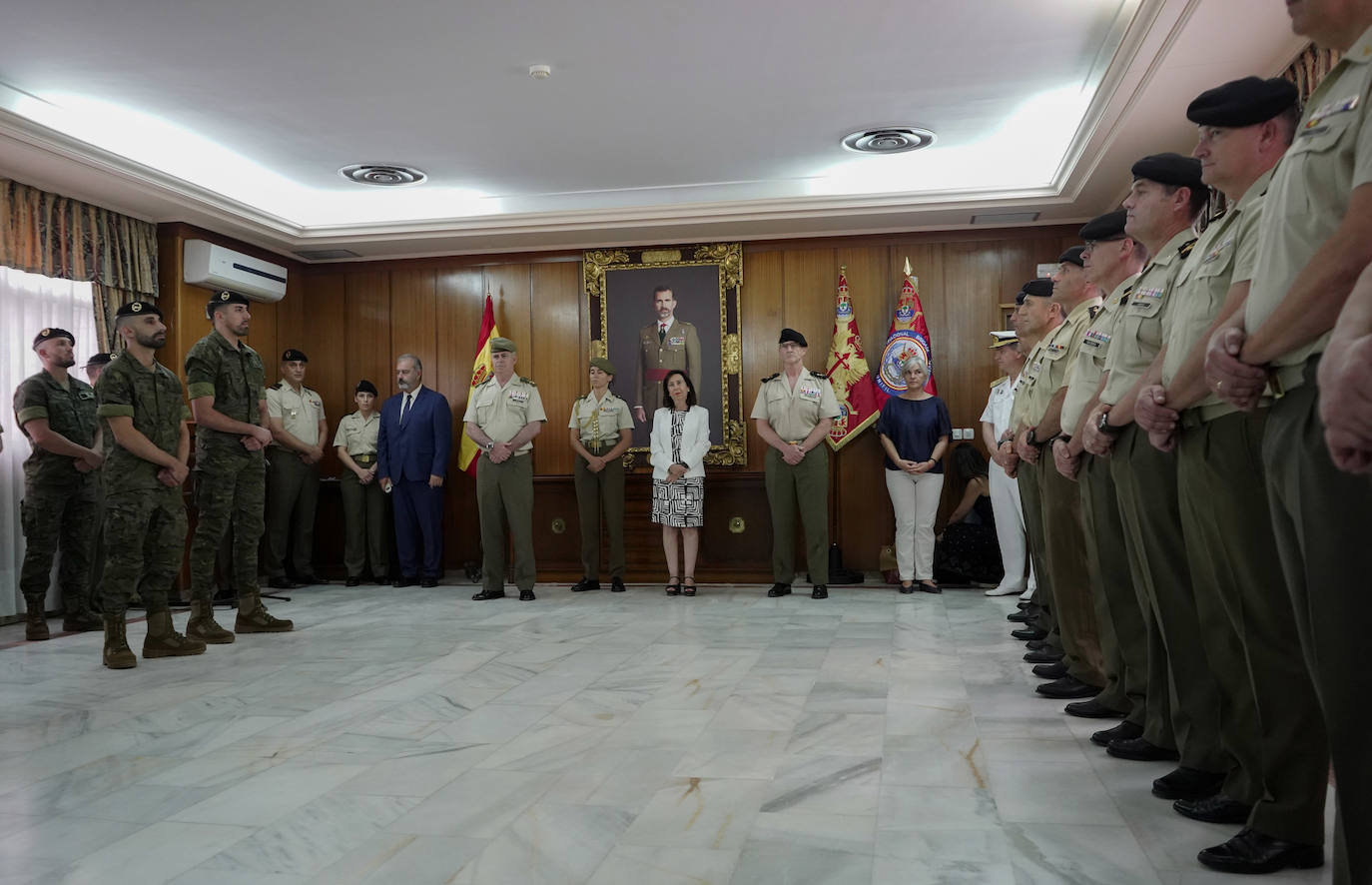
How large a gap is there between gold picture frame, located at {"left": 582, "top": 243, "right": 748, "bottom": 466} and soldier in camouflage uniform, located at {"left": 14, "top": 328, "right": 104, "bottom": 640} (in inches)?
146

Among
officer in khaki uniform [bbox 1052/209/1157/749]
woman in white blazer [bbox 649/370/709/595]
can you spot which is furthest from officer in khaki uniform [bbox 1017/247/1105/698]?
woman in white blazer [bbox 649/370/709/595]

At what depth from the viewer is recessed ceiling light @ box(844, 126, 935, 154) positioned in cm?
634

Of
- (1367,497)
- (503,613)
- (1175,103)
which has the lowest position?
(503,613)

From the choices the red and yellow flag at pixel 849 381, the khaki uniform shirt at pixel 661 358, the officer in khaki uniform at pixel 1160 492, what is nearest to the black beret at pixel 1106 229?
the officer in khaki uniform at pixel 1160 492

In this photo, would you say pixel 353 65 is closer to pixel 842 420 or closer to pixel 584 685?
pixel 584 685

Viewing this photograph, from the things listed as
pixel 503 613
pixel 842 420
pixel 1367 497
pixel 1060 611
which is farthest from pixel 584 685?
pixel 842 420

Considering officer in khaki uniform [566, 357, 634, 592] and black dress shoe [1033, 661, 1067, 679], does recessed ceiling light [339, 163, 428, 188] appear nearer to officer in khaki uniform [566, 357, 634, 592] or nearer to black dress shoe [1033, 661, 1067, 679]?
officer in khaki uniform [566, 357, 634, 592]

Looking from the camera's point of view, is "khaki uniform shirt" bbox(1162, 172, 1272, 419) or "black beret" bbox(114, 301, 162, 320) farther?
"black beret" bbox(114, 301, 162, 320)

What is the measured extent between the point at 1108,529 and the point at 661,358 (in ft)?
17.2

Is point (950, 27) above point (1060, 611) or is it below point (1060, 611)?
above

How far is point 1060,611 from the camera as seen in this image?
369cm

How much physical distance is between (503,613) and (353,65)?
130 inches

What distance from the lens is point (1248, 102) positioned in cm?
208

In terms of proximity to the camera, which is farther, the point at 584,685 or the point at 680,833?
the point at 584,685
